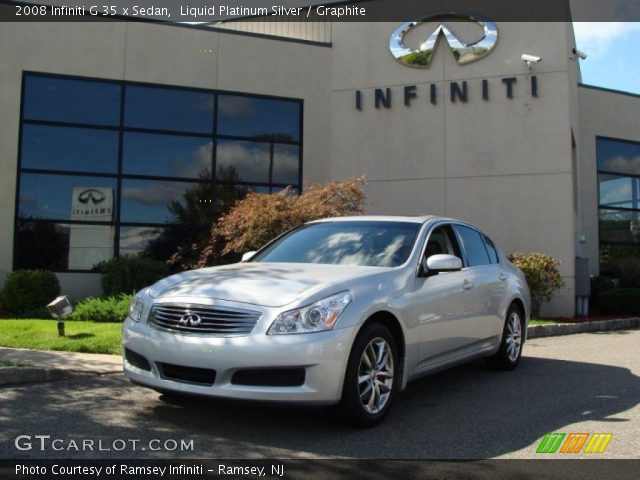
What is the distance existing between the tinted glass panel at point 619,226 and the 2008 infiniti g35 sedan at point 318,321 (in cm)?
1287

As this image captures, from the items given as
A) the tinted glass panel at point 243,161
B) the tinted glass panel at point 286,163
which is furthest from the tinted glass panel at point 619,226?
the tinted glass panel at point 243,161

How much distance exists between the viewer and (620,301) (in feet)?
45.6

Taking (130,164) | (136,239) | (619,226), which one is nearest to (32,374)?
(136,239)

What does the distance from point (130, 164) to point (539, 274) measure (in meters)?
8.72

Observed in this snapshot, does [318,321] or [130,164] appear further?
[130,164]

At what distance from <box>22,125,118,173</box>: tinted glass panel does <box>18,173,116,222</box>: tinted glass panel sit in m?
0.25

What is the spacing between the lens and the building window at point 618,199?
1736 centimetres

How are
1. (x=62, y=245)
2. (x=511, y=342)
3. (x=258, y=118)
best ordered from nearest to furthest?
(x=511, y=342)
(x=62, y=245)
(x=258, y=118)

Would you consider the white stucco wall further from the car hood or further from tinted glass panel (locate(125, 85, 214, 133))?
the car hood

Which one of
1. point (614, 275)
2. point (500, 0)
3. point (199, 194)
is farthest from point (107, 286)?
point (614, 275)

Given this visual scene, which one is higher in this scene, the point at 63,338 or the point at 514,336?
the point at 514,336

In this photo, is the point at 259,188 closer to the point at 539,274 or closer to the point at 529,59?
the point at 539,274

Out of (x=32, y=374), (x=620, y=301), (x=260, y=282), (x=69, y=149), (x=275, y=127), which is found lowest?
(x=32, y=374)

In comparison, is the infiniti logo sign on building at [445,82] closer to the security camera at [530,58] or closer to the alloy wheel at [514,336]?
the security camera at [530,58]
